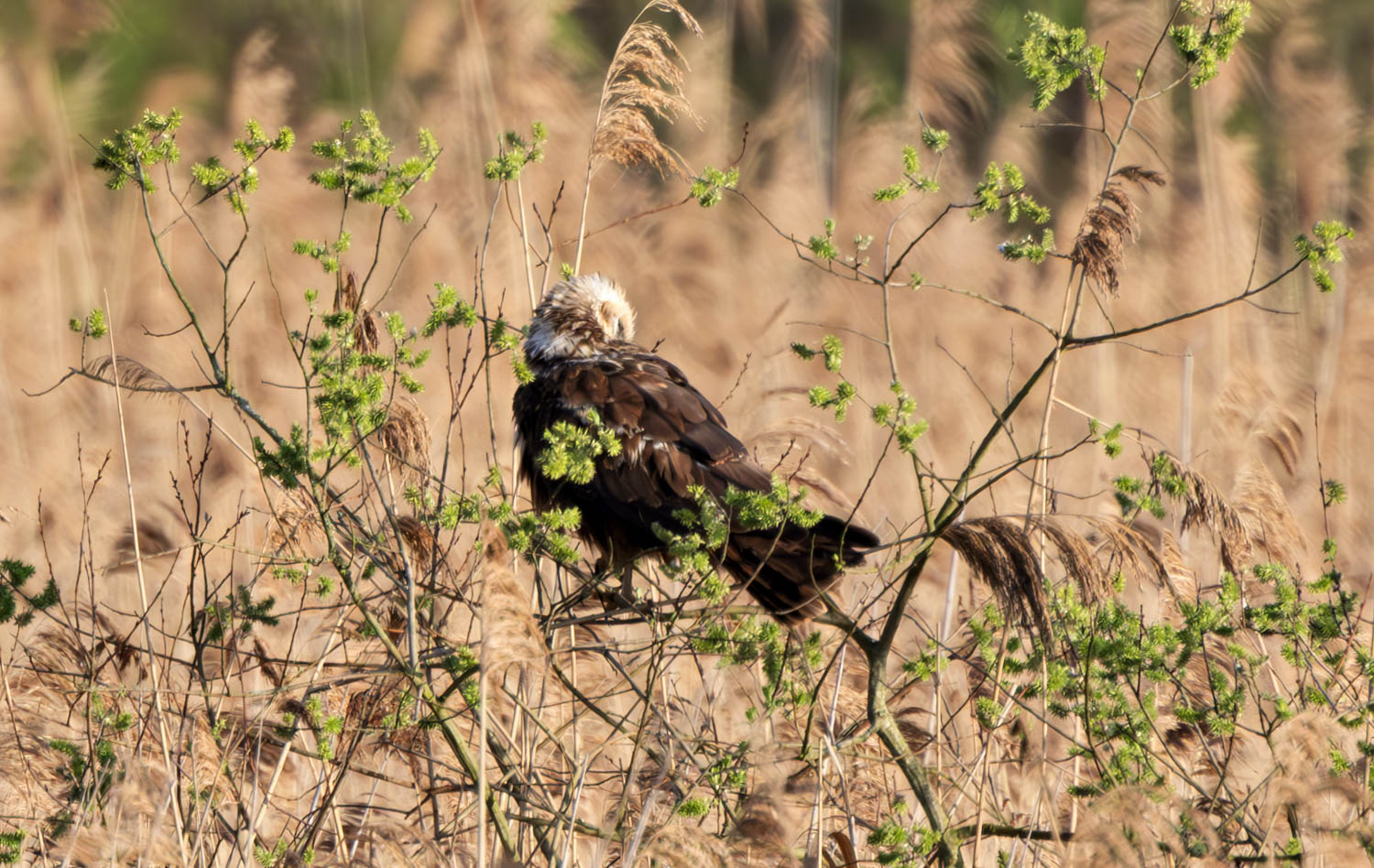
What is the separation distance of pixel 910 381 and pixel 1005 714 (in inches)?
114

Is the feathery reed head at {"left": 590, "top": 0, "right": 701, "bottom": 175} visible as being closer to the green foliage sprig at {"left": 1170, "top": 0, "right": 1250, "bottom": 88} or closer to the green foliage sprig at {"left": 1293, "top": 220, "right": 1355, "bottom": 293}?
the green foliage sprig at {"left": 1170, "top": 0, "right": 1250, "bottom": 88}

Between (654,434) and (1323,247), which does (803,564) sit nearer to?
(654,434)

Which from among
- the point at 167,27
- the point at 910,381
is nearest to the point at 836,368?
the point at 910,381

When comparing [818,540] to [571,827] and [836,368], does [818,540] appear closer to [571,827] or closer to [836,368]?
[836,368]

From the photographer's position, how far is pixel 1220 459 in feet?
16.0

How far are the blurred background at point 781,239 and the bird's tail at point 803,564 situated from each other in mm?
1230

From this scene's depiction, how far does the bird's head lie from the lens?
4.11 m

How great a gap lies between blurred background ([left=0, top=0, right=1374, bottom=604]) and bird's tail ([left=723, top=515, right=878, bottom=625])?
1.23m

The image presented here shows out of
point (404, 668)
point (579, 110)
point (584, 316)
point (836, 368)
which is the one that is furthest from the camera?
point (579, 110)

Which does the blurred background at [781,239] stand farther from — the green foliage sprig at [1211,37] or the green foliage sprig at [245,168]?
the green foliage sprig at [245,168]

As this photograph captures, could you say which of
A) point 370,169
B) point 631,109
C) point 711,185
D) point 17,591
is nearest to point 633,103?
point 631,109

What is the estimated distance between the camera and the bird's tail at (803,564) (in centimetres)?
284

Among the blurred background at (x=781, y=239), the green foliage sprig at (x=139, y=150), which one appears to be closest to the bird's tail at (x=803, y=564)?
the blurred background at (x=781, y=239)

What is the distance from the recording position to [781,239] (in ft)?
24.0
